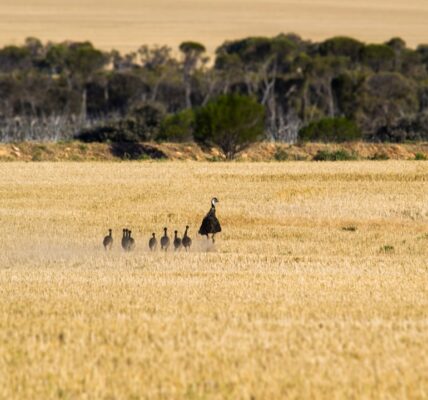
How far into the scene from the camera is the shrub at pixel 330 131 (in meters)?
66.4

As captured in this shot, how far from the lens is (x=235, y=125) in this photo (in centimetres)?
5669

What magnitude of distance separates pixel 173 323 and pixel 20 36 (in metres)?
162

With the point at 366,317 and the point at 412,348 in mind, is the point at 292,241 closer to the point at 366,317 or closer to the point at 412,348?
the point at 366,317

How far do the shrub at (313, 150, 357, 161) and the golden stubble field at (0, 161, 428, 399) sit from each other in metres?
18.0

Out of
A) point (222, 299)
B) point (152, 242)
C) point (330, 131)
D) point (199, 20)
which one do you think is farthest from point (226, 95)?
point (199, 20)

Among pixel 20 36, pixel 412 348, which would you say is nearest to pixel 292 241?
pixel 412 348

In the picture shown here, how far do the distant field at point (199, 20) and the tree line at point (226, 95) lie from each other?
24705 millimetres

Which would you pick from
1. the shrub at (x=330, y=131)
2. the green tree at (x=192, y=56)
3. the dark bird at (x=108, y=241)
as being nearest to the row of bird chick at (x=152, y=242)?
the dark bird at (x=108, y=241)

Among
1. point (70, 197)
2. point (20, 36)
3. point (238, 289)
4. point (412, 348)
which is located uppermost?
point (412, 348)

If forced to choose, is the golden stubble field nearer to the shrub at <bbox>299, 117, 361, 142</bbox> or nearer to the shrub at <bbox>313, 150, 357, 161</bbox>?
the shrub at <bbox>313, 150, 357, 161</bbox>

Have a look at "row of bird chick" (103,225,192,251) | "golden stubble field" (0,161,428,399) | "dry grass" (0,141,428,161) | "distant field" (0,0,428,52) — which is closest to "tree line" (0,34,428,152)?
"dry grass" (0,141,428,161)

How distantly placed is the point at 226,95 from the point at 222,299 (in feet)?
155

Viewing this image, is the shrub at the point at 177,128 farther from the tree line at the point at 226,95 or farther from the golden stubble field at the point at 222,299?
the golden stubble field at the point at 222,299

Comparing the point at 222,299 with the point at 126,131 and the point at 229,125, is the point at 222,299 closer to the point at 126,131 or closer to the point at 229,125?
the point at 229,125
